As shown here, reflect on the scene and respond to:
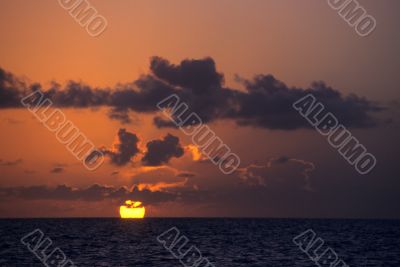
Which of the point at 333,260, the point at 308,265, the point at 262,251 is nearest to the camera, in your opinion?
the point at 308,265

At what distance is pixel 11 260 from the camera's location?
237 feet

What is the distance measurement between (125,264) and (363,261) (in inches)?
1128

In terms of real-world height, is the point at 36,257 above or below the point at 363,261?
below

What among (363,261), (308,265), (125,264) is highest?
(363,261)

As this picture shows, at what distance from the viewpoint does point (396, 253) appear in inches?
3669

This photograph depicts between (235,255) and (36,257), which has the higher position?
(235,255)

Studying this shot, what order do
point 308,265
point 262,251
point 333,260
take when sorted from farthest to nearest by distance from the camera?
point 262,251 → point 333,260 → point 308,265

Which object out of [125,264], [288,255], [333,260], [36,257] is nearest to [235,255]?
[288,255]

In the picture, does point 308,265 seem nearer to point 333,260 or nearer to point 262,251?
point 333,260

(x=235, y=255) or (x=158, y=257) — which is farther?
(x=235, y=255)

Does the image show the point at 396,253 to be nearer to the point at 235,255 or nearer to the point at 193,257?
the point at 235,255

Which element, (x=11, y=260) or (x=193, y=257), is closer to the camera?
(x=11, y=260)

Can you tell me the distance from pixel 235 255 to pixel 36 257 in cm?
2466

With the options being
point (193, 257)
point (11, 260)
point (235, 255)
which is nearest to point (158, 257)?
point (193, 257)
